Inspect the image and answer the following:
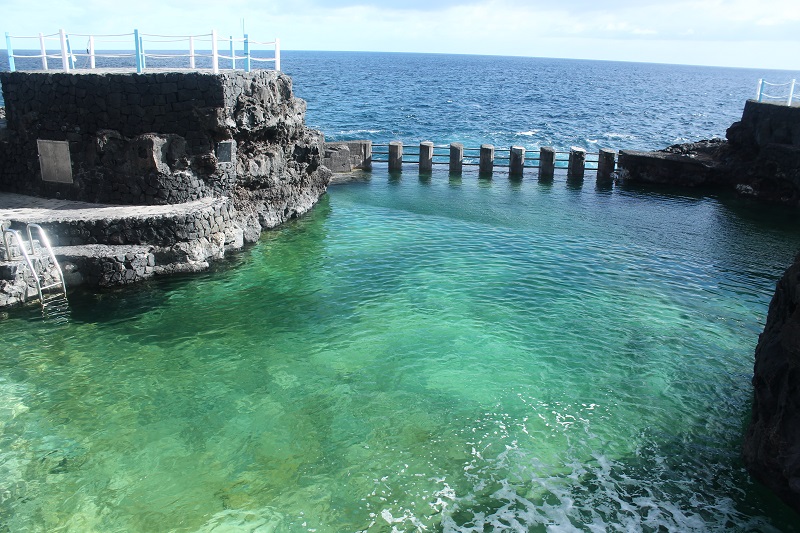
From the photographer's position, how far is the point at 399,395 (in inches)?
420

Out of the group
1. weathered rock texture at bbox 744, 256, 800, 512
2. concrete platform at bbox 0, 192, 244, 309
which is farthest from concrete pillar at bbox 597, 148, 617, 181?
weathered rock texture at bbox 744, 256, 800, 512

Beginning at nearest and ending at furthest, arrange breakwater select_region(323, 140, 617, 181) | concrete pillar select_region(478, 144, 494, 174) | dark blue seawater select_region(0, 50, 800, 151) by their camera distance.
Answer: breakwater select_region(323, 140, 617, 181) → concrete pillar select_region(478, 144, 494, 174) → dark blue seawater select_region(0, 50, 800, 151)

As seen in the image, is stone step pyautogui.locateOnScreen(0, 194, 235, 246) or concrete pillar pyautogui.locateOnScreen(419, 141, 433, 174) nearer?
stone step pyautogui.locateOnScreen(0, 194, 235, 246)

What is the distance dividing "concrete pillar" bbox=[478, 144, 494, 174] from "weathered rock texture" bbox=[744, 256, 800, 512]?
20.9 m

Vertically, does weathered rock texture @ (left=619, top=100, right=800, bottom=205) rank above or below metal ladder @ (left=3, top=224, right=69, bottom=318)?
above

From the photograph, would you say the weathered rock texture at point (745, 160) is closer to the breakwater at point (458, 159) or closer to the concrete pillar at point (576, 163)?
the breakwater at point (458, 159)

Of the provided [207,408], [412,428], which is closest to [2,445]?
[207,408]

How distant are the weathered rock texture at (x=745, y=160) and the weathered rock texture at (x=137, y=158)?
61.5 feet

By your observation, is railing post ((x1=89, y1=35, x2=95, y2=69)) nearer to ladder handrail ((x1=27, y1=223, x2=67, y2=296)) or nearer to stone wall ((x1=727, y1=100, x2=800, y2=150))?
ladder handrail ((x1=27, y1=223, x2=67, y2=296))

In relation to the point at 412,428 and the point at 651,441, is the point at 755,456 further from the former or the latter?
the point at 412,428

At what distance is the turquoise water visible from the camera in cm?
817

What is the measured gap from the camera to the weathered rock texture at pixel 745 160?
79.3 ft

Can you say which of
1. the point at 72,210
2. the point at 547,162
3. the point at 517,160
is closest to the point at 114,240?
the point at 72,210

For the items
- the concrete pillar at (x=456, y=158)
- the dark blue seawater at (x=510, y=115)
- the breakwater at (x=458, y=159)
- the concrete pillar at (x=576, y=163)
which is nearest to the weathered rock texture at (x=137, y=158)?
the breakwater at (x=458, y=159)
